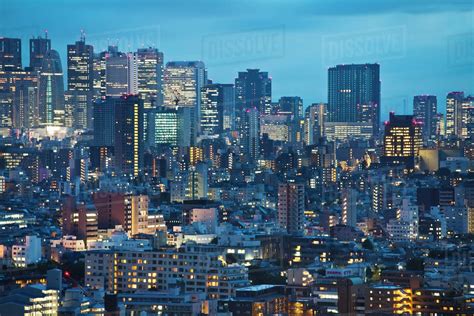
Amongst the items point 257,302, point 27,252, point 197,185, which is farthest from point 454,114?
point 257,302

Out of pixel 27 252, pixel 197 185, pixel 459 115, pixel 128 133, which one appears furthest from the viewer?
pixel 459 115

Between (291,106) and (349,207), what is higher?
(291,106)

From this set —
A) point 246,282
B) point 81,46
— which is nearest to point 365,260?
point 246,282

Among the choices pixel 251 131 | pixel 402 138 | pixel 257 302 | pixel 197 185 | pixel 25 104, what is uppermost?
pixel 25 104

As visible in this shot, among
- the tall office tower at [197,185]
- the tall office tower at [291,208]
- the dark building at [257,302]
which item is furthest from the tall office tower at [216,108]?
the dark building at [257,302]

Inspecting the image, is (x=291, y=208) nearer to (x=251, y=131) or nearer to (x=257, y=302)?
(x=257, y=302)

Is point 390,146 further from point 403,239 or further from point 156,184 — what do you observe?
point 403,239

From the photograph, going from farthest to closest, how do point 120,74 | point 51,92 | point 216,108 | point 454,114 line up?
point 120,74
point 216,108
point 51,92
point 454,114
